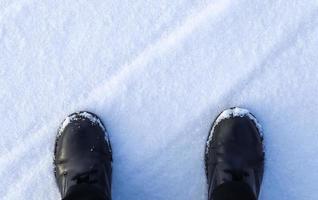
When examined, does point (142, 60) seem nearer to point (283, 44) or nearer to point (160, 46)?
point (160, 46)

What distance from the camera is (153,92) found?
1616 mm

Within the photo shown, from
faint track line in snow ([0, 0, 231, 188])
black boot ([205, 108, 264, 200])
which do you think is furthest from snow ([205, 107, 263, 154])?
faint track line in snow ([0, 0, 231, 188])

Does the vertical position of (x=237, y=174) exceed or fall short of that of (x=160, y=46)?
it falls short

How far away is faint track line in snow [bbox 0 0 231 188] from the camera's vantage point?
162 cm

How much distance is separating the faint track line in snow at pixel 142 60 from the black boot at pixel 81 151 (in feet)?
0.16

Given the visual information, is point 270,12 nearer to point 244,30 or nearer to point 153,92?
point 244,30

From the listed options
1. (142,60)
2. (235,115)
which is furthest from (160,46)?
(235,115)

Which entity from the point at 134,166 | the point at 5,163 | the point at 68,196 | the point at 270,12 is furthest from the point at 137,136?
the point at 270,12

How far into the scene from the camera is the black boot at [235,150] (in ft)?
5.17

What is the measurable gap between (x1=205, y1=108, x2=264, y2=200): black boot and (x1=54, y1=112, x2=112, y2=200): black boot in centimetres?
29

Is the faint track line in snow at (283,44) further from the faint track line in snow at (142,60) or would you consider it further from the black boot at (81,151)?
the black boot at (81,151)

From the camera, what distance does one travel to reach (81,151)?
1612mm

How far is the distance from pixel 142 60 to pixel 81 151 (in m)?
0.31

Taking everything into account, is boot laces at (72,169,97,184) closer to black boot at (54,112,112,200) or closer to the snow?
black boot at (54,112,112,200)
